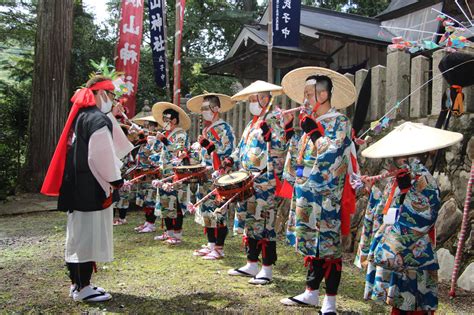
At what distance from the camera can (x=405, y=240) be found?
3.20 m

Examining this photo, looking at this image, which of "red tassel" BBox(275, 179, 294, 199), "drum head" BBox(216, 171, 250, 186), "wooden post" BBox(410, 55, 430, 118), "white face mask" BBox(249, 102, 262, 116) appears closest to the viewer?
"red tassel" BBox(275, 179, 294, 199)

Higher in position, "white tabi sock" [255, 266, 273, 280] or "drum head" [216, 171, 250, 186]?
"drum head" [216, 171, 250, 186]

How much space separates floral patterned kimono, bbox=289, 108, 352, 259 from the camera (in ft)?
13.1

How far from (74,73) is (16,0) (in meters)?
3.52

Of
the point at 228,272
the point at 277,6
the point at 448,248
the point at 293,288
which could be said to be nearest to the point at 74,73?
the point at 277,6

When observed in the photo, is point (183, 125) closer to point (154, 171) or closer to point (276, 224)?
point (154, 171)

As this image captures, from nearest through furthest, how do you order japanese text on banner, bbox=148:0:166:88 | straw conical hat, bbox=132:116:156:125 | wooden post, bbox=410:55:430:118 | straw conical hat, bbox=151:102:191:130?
wooden post, bbox=410:55:430:118
straw conical hat, bbox=151:102:191:130
straw conical hat, bbox=132:116:156:125
japanese text on banner, bbox=148:0:166:88

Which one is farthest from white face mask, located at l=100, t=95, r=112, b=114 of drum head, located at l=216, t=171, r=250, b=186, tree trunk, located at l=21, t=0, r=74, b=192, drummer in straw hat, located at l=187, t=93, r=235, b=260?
tree trunk, located at l=21, t=0, r=74, b=192

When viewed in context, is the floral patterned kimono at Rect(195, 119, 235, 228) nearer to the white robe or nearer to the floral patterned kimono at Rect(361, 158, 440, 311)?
the white robe

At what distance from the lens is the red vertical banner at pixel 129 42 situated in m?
11.6

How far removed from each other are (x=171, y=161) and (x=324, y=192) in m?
3.94

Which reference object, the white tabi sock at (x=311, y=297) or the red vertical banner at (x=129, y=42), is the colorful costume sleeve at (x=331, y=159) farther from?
Result: the red vertical banner at (x=129, y=42)

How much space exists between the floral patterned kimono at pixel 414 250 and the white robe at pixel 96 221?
2.59 meters

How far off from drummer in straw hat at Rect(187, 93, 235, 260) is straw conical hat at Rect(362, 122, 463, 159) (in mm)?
2907
